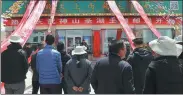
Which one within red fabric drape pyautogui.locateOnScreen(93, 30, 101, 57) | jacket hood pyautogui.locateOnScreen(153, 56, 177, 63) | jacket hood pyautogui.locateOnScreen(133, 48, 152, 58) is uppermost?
jacket hood pyautogui.locateOnScreen(153, 56, 177, 63)

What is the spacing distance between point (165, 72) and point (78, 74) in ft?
7.60

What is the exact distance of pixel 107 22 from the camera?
21062 mm

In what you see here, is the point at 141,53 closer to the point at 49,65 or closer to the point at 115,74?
the point at 49,65

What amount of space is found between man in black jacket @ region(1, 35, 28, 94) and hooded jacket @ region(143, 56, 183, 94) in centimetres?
279

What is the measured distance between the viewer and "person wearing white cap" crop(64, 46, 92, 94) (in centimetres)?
521

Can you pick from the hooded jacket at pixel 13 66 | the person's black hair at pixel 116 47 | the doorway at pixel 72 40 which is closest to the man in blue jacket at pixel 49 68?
the hooded jacket at pixel 13 66

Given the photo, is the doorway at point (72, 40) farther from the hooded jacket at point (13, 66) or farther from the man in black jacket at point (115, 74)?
the man in black jacket at point (115, 74)

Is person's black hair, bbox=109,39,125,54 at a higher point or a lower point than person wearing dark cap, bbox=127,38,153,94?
higher

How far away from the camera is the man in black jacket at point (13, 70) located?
17.4 ft

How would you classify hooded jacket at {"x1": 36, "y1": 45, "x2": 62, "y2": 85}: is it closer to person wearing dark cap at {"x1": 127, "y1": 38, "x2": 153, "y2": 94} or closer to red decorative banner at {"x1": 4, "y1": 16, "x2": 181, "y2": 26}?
person wearing dark cap at {"x1": 127, "y1": 38, "x2": 153, "y2": 94}

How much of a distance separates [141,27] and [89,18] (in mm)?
3495

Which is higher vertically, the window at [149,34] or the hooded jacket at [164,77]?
the hooded jacket at [164,77]

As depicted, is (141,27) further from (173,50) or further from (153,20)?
(173,50)

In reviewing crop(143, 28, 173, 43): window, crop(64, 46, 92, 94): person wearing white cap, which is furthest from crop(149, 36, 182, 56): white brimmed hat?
crop(143, 28, 173, 43): window
